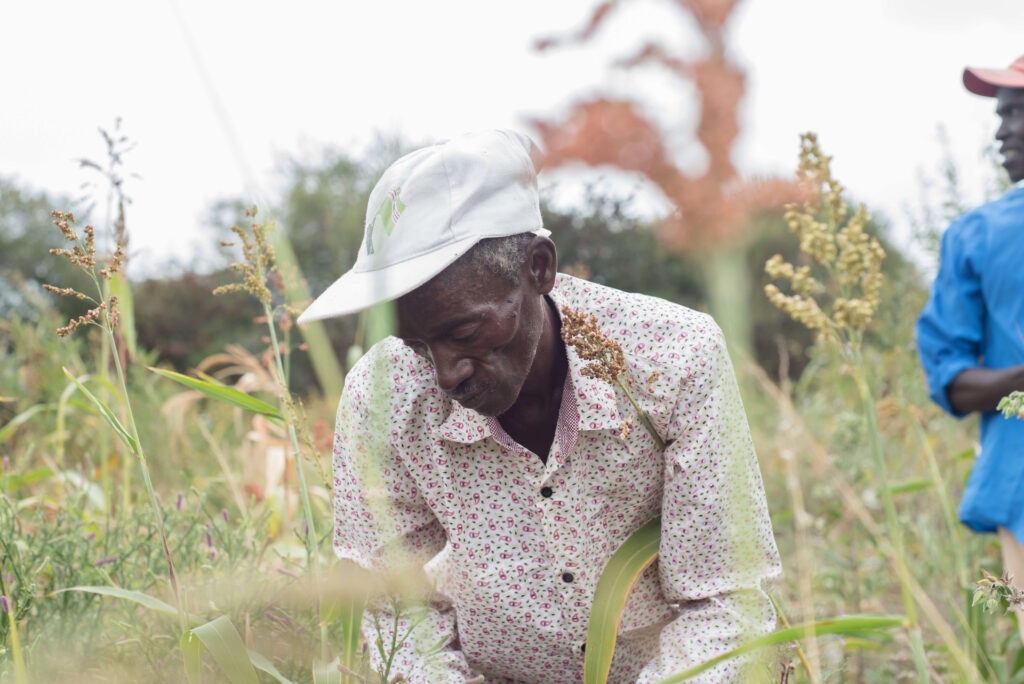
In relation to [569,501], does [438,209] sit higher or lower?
higher

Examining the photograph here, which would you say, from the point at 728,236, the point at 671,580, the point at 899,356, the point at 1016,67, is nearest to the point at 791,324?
the point at 899,356

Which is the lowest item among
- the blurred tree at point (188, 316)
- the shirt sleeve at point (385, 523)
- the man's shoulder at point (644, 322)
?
the blurred tree at point (188, 316)

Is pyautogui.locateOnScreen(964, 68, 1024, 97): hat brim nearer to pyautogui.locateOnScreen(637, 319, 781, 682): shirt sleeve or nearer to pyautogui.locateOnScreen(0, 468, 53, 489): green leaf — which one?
pyautogui.locateOnScreen(637, 319, 781, 682): shirt sleeve

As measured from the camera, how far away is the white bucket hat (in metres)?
1.22

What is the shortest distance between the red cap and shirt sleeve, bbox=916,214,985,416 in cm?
29

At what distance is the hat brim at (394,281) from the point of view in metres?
1.17

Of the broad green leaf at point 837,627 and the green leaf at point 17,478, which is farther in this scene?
the green leaf at point 17,478

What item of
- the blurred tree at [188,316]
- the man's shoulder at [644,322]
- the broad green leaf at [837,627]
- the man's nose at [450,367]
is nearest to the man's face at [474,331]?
the man's nose at [450,367]

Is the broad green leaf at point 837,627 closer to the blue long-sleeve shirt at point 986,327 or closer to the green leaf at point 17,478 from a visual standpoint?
the blue long-sleeve shirt at point 986,327

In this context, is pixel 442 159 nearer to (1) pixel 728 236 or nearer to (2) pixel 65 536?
(1) pixel 728 236

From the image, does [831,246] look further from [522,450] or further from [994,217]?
[994,217]

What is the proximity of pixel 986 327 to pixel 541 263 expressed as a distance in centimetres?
124

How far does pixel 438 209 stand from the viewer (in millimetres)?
1261

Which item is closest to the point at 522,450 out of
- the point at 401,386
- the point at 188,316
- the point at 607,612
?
the point at 401,386
